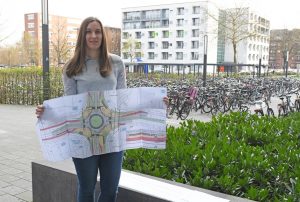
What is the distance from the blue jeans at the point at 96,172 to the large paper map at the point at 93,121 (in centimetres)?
6

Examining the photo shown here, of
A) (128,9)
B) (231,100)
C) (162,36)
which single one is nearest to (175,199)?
(231,100)

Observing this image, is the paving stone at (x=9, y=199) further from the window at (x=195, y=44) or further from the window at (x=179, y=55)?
the window at (x=179, y=55)

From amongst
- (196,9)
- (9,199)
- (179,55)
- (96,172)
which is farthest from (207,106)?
(196,9)

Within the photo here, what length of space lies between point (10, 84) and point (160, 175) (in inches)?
518

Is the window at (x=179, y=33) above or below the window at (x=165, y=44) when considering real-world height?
above

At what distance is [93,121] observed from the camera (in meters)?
2.59

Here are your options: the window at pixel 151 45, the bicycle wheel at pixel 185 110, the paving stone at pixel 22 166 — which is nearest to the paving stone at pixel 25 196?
the paving stone at pixel 22 166

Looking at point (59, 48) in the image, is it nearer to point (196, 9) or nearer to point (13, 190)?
point (196, 9)

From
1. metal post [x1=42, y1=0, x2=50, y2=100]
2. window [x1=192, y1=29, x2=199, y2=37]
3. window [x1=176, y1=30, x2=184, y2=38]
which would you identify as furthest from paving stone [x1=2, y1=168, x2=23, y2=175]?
window [x1=176, y1=30, x2=184, y2=38]

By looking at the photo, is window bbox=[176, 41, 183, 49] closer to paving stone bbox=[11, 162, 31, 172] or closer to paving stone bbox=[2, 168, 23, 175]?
paving stone bbox=[11, 162, 31, 172]

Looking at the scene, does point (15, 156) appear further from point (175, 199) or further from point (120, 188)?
point (175, 199)

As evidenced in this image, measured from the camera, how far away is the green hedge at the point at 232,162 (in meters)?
2.94

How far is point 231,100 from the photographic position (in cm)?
1285

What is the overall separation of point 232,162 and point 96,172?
1.36m
